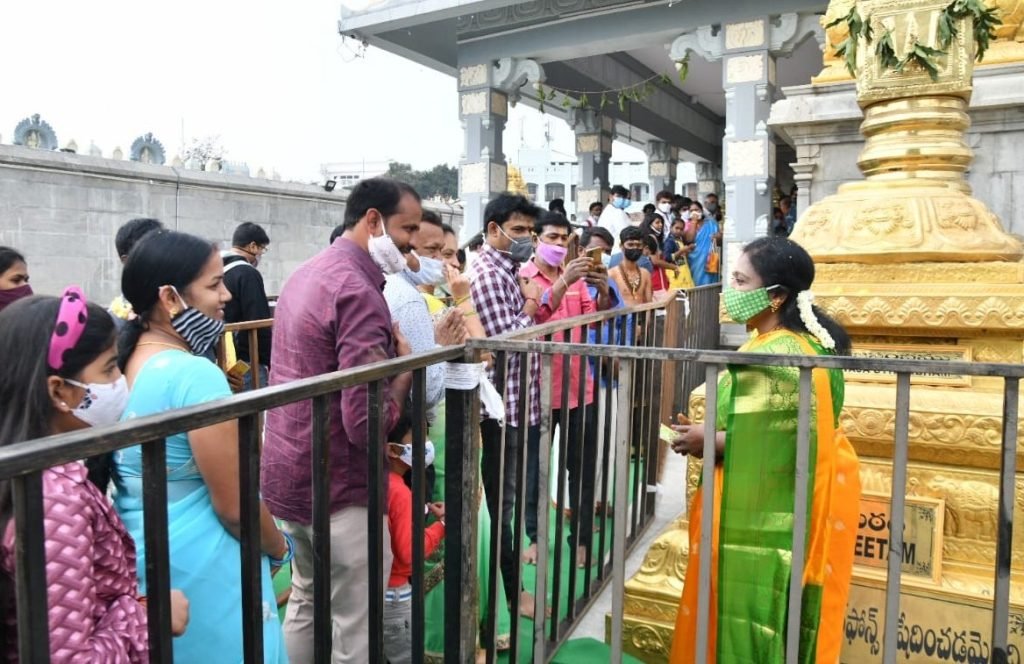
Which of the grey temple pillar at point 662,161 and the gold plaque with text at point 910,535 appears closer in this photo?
the gold plaque with text at point 910,535

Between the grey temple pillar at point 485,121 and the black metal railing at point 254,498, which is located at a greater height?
the grey temple pillar at point 485,121

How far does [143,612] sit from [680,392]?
438 centimetres

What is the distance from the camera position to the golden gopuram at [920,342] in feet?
8.77

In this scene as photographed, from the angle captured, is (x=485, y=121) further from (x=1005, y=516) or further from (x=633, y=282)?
(x=1005, y=516)

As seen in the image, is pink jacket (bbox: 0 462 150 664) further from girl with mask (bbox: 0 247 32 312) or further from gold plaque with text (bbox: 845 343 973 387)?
girl with mask (bbox: 0 247 32 312)

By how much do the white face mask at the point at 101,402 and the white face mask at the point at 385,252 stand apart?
1047 mm

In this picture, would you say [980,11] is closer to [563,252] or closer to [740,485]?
[563,252]

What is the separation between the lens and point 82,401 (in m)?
1.48

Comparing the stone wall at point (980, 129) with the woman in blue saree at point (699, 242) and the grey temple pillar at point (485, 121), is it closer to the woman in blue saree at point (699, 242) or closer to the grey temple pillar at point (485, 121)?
the woman in blue saree at point (699, 242)

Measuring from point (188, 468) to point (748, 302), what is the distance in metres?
1.59

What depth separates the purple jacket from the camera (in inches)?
86.9

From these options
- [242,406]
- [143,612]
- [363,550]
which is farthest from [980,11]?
[143,612]

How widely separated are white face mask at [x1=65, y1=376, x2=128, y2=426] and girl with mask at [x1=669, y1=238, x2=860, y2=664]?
56.0 inches

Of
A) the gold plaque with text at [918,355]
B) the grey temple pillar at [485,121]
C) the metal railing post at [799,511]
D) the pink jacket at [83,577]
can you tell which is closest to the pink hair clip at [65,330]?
the pink jacket at [83,577]
